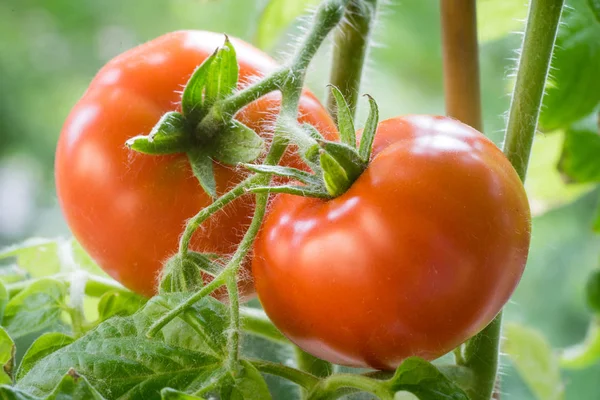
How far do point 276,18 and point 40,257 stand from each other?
0.26 metres

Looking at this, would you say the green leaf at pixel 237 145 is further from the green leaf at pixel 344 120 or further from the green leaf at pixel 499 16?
the green leaf at pixel 499 16

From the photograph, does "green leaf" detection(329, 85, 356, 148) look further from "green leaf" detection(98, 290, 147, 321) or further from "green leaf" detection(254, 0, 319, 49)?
"green leaf" detection(254, 0, 319, 49)

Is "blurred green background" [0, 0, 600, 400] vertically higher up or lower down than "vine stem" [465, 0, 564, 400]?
lower down

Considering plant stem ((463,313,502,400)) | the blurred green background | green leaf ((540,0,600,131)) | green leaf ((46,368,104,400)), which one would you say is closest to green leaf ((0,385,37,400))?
green leaf ((46,368,104,400))

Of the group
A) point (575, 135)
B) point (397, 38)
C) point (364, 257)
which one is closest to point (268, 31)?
point (575, 135)

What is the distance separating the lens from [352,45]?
46 cm

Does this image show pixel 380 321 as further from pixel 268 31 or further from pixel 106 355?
pixel 268 31

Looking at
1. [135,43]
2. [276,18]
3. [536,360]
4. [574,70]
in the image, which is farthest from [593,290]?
[135,43]

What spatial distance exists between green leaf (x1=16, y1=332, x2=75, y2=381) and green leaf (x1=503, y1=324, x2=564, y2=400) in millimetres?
404

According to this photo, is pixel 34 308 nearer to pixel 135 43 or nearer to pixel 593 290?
pixel 593 290

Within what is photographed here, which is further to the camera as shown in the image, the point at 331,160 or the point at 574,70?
the point at 574,70

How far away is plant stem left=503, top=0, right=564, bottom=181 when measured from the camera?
1.23 ft

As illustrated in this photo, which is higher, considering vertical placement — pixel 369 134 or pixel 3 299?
pixel 369 134

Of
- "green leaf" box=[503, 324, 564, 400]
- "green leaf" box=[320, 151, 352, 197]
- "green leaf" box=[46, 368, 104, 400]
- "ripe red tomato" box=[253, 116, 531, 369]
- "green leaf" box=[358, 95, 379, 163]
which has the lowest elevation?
"green leaf" box=[503, 324, 564, 400]
